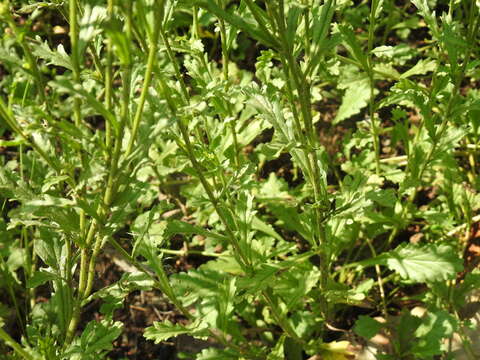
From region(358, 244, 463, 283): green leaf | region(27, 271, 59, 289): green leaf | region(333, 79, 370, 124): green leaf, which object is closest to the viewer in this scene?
region(27, 271, 59, 289): green leaf

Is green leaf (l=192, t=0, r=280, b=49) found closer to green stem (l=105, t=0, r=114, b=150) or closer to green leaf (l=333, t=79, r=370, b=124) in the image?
green stem (l=105, t=0, r=114, b=150)

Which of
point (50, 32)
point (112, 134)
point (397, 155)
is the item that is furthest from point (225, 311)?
point (50, 32)

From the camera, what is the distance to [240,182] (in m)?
1.90

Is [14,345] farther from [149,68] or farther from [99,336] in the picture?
[149,68]

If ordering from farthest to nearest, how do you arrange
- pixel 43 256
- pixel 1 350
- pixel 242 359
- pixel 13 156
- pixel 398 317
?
pixel 13 156 < pixel 398 317 < pixel 1 350 < pixel 242 359 < pixel 43 256

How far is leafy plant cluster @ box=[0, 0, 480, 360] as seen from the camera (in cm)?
132

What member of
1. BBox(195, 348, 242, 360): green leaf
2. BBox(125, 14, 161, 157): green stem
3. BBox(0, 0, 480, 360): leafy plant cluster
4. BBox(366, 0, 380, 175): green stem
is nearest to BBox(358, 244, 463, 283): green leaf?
BBox(0, 0, 480, 360): leafy plant cluster

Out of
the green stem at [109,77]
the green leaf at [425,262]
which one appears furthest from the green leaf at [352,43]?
the green stem at [109,77]

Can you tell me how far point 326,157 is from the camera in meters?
2.87

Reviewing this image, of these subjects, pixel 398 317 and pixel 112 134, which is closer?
pixel 112 134

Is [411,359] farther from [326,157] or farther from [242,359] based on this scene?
[326,157]

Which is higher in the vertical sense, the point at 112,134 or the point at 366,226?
the point at 112,134

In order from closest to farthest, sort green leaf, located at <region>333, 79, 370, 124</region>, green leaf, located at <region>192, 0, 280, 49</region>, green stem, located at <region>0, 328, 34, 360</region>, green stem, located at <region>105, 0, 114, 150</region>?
green stem, located at <region>105, 0, 114, 150</region> < green leaf, located at <region>192, 0, 280, 49</region> < green stem, located at <region>0, 328, 34, 360</region> < green leaf, located at <region>333, 79, 370, 124</region>

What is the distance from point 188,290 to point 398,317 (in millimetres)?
1032
